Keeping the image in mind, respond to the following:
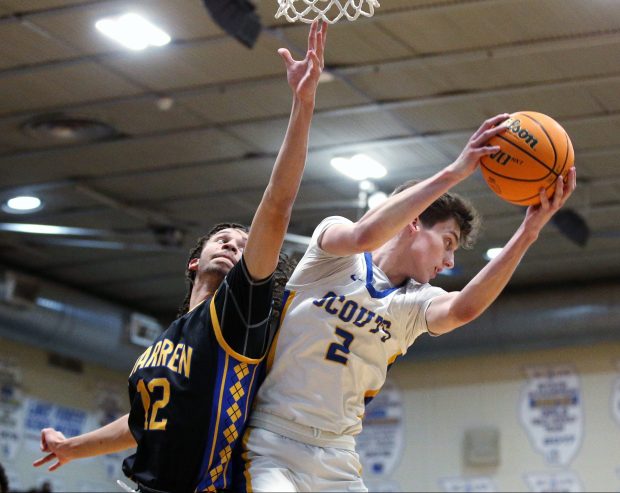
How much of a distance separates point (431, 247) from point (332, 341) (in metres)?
0.67

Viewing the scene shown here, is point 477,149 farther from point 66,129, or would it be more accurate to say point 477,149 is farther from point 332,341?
point 66,129

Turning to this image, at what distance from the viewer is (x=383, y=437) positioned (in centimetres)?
1619

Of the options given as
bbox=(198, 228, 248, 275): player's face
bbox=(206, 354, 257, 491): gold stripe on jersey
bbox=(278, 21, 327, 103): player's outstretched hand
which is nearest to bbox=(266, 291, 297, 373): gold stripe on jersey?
bbox=(206, 354, 257, 491): gold stripe on jersey

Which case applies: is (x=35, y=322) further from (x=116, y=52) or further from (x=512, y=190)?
(x=512, y=190)

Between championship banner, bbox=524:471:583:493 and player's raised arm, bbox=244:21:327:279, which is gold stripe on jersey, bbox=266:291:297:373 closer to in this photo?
player's raised arm, bbox=244:21:327:279

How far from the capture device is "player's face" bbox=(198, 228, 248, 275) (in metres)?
4.89

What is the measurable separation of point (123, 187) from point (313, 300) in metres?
8.66

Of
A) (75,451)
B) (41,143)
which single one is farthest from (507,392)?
(75,451)

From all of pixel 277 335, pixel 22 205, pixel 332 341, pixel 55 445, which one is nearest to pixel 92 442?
pixel 55 445

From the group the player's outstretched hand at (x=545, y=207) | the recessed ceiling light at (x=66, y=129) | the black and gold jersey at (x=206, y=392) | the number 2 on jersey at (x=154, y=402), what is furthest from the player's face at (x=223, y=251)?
the recessed ceiling light at (x=66, y=129)

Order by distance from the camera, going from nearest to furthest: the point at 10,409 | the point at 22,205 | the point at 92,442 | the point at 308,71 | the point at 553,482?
the point at 308,71, the point at 92,442, the point at 22,205, the point at 553,482, the point at 10,409

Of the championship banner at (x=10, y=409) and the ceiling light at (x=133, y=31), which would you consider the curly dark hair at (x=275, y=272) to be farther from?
the championship banner at (x=10, y=409)

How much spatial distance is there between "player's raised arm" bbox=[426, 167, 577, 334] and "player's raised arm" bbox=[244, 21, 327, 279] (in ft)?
2.53

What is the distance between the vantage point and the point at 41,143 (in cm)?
1167
